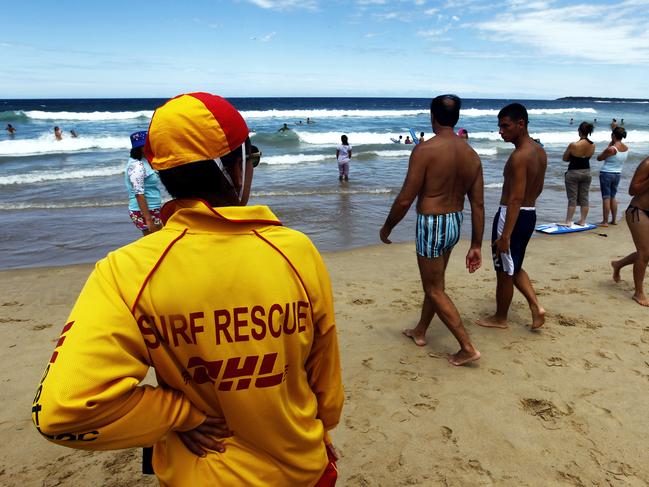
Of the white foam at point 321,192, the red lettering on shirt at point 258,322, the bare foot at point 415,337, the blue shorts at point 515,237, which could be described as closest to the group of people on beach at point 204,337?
the red lettering on shirt at point 258,322

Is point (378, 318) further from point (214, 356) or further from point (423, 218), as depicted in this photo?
point (214, 356)

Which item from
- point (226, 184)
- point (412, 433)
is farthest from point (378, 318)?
point (226, 184)

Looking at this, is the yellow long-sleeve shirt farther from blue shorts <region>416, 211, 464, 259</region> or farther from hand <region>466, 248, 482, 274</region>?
hand <region>466, 248, 482, 274</region>

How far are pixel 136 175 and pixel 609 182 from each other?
25.8 ft

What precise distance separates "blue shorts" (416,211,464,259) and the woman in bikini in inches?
90.5

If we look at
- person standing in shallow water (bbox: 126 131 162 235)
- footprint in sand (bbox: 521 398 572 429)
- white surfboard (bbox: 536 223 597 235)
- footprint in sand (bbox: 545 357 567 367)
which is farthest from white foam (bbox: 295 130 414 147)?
footprint in sand (bbox: 521 398 572 429)

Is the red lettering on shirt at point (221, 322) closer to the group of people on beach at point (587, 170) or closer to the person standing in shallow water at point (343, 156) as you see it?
the group of people on beach at point (587, 170)

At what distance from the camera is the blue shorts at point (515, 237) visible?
4.01 m

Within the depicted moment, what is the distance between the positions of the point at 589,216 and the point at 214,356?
33.0ft

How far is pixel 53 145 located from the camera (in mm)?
21531

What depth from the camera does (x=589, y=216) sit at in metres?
9.38

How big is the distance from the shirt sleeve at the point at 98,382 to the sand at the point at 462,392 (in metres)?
1.85

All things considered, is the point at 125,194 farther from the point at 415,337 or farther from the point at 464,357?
the point at 464,357

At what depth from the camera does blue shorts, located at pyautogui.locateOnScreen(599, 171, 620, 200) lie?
823cm
